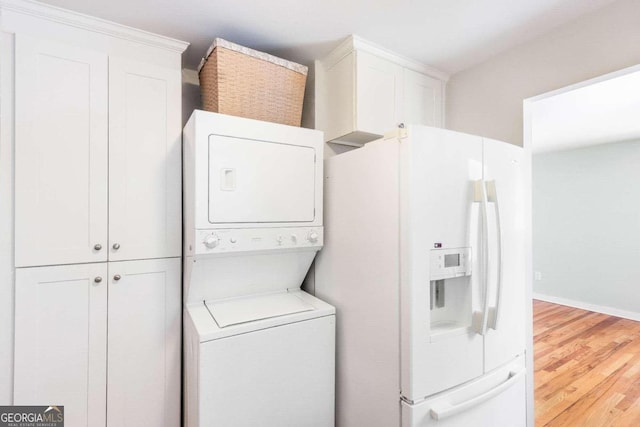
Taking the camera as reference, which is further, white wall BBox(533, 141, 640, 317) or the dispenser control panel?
white wall BBox(533, 141, 640, 317)

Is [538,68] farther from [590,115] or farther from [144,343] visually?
[144,343]

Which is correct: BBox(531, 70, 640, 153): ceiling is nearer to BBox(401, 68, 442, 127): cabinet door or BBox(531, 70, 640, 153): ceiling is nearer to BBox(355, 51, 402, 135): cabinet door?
BBox(401, 68, 442, 127): cabinet door

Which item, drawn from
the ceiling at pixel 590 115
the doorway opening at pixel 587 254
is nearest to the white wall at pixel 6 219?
the doorway opening at pixel 587 254

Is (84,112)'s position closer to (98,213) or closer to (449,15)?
(98,213)

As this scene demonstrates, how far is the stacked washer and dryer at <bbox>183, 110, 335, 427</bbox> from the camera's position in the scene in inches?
54.5

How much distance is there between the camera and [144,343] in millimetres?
1611

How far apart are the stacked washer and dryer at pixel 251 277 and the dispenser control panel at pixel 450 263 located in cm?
64

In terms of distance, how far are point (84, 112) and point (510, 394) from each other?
250 centimetres

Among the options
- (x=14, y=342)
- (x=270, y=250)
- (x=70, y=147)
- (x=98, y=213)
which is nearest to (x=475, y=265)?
(x=270, y=250)

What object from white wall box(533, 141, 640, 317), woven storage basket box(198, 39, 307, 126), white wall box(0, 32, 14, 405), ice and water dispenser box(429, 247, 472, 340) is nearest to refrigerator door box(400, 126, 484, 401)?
ice and water dispenser box(429, 247, 472, 340)

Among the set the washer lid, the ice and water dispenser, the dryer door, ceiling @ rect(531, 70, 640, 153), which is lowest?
the washer lid

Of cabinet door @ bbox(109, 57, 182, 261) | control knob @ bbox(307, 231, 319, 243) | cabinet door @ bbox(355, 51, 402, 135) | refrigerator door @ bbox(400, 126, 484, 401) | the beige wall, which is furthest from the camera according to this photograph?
cabinet door @ bbox(355, 51, 402, 135)

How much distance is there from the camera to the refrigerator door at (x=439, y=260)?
1.24 metres

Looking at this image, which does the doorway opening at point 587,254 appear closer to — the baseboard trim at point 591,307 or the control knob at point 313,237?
the baseboard trim at point 591,307
